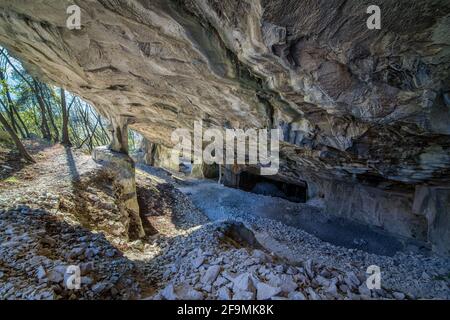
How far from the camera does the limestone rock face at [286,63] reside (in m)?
2.99

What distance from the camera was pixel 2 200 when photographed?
4.91m

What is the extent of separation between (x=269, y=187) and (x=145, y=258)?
13380 mm

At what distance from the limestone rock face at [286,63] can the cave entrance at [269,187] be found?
349 inches

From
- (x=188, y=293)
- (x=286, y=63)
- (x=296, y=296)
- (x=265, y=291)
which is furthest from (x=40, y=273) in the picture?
(x=286, y=63)

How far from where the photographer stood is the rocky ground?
2.94 metres

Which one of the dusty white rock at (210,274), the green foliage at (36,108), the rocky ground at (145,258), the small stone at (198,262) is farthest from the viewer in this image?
the green foliage at (36,108)

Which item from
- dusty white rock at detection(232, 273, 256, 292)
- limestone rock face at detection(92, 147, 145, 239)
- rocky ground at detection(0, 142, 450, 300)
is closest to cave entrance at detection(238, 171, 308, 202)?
rocky ground at detection(0, 142, 450, 300)

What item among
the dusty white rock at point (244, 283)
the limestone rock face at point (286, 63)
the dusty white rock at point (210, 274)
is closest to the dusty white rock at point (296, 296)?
the dusty white rock at point (244, 283)

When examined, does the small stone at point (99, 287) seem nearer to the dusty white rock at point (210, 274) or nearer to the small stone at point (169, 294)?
the small stone at point (169, 294)

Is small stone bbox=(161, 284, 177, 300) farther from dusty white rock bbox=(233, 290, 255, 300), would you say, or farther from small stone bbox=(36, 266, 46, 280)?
small stone bbox=(36, 266, 46, 280)

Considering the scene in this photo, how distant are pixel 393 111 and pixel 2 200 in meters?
8.43

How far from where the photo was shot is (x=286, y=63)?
381cm

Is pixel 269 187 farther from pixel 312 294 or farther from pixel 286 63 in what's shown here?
pixel 312 294

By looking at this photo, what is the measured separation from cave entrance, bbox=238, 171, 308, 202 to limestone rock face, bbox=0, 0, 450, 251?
29.1ft
